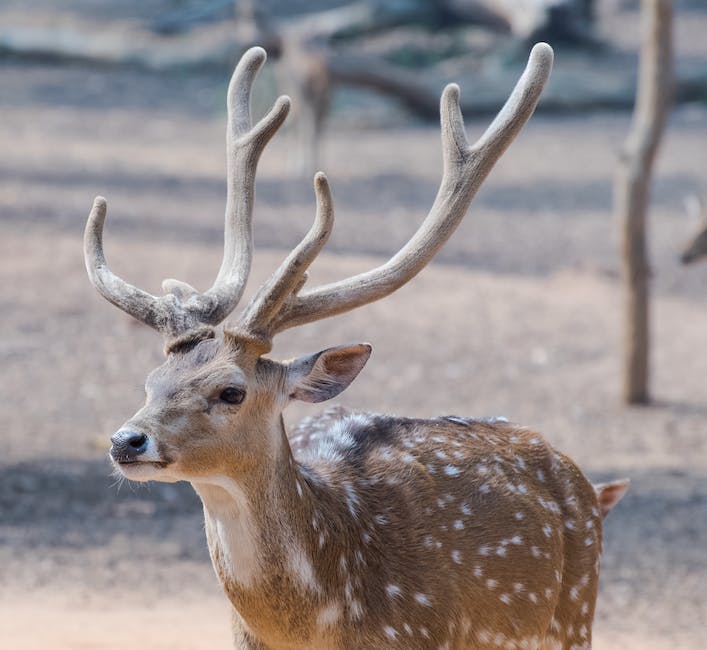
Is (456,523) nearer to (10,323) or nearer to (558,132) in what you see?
(10,323)

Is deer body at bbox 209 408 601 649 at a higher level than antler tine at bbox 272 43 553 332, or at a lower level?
lower

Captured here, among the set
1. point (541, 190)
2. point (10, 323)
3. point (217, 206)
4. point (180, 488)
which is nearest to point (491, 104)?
point (541, 190)

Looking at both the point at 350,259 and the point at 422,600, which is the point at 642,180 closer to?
the point at 350,259

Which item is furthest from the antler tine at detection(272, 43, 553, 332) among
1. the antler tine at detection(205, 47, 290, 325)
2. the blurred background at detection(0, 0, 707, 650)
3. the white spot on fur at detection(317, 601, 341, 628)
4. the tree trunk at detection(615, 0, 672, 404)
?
the tree trunk at detection(615, 0, 672, 404)

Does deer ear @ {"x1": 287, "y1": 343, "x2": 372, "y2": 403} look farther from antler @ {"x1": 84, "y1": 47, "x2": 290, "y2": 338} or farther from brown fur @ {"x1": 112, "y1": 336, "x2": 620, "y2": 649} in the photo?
antler @ {"x1": 84, "y1": 47, "x2": 290, "y2": 338}

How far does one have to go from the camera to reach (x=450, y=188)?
14.7ft

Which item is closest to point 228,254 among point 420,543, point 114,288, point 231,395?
point 114,288

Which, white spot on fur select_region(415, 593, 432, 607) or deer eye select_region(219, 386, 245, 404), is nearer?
deer eye select_region(219, 386, 245, 404)

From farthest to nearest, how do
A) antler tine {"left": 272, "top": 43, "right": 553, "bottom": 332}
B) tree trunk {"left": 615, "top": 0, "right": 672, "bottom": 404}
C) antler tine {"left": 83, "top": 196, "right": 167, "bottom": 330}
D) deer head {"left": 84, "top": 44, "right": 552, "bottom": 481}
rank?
tree trunk {"left": 615, "top": 0, "right": 672, "bottom": 404} < antler tine {"left": 272, "top": 43, "right": 553, "bottom": 332} < antler tine {"left": 83, "top": 196, "right": 167, "bottom": 330} < deer head {"left": 84, "top": 44, "right": 552, "bottom": 481}

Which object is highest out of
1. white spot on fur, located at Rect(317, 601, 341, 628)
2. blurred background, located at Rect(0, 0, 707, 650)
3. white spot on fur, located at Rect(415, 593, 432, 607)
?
white spot on fur, located at Rect(317, 601, 341, 628)

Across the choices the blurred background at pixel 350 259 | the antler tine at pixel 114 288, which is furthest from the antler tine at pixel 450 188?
the blurred background at pixel 350 259

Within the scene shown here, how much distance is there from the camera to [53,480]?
804 centimetres

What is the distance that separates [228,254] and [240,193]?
0.81ft

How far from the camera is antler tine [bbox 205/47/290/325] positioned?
4.34m
